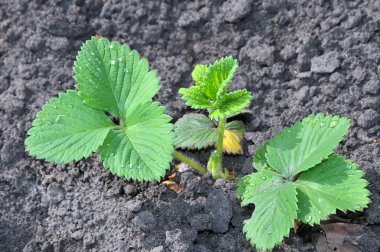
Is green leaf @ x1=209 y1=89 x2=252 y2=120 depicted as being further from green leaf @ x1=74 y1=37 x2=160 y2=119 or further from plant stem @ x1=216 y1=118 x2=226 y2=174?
green leaf @ x1=74 y1=37 x2=160 y2=119

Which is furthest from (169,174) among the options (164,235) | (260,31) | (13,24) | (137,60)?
(13,24)

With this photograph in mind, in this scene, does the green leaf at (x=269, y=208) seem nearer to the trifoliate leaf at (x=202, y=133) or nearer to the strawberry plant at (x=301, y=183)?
the strawberry plant at (x=301, y=183)

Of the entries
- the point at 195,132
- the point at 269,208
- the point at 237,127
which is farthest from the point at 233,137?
the point at 269,208

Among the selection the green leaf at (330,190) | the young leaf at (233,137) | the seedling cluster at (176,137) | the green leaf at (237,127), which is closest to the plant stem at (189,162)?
the seedling cluster at (176,137)

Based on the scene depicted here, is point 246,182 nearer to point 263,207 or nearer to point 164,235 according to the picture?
point 263,207

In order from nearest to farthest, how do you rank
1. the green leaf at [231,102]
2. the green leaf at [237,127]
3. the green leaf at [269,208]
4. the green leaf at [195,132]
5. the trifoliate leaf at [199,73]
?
1. the green leaf at [269,208]
2. the green leaf at [231,102]
3. the trifoliate leaf at [199,73]
4. the green leaf at [195,132]
5. the green leaf at [237,127]

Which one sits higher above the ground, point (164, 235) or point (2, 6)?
point (2, 6)
